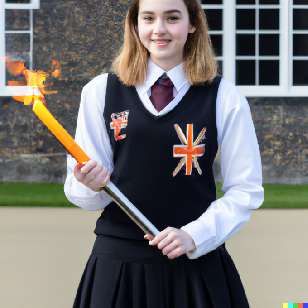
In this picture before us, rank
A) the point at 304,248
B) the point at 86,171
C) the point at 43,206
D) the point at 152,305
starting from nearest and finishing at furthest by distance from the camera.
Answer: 1. the point at 86,171
2. the point at 152,305
3. the point at 304,248
4. the point at 43,206

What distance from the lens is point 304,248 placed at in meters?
7.57

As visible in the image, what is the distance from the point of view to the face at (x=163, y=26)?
2.55 meters

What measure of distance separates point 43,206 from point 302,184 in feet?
12.3

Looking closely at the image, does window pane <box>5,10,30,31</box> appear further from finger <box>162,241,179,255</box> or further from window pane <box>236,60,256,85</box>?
finger <box>162,241,179,255</box>

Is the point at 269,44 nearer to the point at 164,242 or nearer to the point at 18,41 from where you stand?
the point at 18,41

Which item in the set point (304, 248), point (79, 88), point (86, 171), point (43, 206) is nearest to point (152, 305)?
point (86, 171)

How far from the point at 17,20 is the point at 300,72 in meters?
3.46

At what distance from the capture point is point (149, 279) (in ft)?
8.34

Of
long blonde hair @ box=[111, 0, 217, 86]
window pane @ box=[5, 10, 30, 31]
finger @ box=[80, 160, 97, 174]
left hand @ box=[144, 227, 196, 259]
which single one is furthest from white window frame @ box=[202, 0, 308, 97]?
finger @ box=[80, 160, 97, 174]

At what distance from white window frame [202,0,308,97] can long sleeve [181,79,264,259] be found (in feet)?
33.7

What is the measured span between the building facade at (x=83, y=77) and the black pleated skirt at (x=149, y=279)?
10.1 m

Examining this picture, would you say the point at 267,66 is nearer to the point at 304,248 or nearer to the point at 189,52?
the point at 304,248

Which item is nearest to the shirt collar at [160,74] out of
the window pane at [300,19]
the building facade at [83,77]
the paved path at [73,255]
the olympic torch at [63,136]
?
the olympic torch at [63,136]

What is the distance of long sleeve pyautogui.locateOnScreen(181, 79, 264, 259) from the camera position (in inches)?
101
